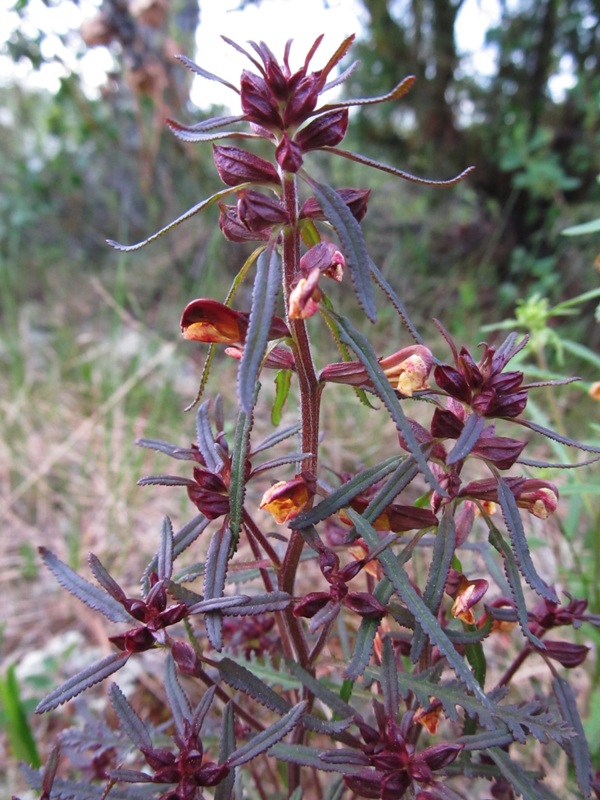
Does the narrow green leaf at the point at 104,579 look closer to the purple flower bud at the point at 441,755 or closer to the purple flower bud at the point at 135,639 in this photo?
the purple flower bud at the point at 135,639

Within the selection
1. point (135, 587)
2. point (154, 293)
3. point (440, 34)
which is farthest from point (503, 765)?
point (154, 293)

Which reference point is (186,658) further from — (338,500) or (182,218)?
(182,218)

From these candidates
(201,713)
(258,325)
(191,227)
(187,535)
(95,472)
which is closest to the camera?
(258,325)

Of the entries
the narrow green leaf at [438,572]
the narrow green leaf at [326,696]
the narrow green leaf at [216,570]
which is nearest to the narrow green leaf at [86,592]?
the narrow green leaf at [216,570]

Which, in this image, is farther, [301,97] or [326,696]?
[326,696]

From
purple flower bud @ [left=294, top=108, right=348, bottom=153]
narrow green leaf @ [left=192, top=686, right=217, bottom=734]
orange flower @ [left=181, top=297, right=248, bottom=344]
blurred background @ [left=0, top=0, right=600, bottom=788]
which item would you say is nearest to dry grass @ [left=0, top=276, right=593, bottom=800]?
blurred background @ [left=0, top=0, right=600, bottom=788]

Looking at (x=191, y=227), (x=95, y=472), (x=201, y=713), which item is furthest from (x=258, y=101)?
(x=191, y=227)
